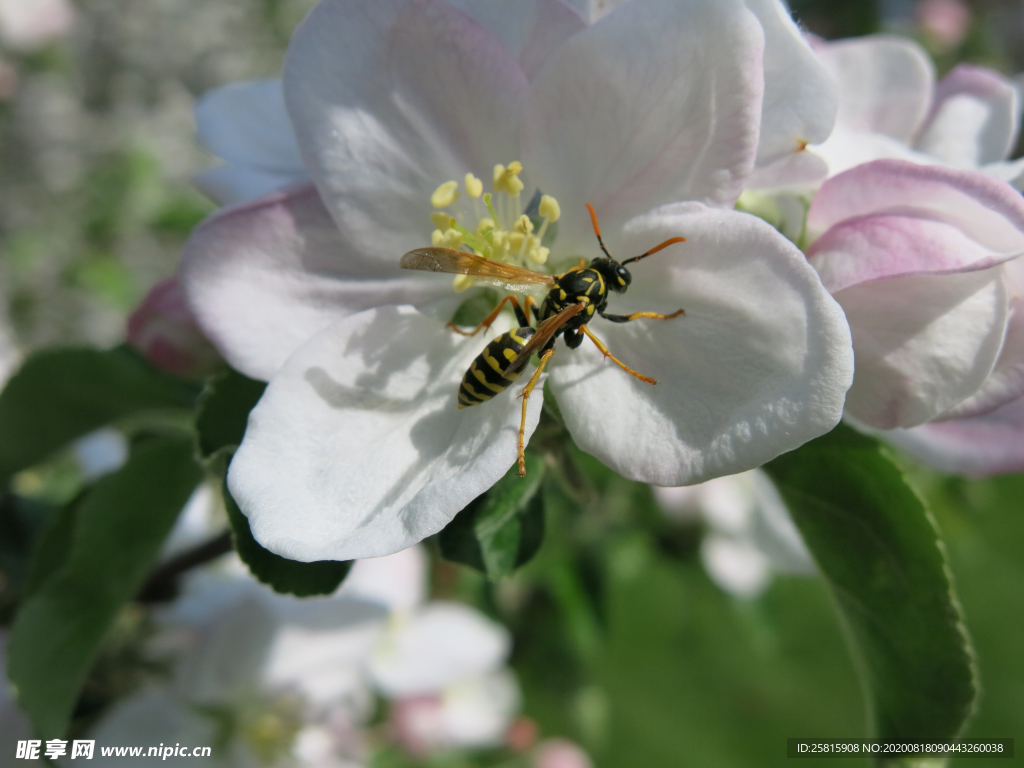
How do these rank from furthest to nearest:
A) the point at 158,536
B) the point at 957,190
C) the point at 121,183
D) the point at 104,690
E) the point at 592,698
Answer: the point at 121,183 → the point at 592,698 → the point at 104,690 → the point at 158,536 → the point at 957,190

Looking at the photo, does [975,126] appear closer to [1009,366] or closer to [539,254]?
[1009,366]

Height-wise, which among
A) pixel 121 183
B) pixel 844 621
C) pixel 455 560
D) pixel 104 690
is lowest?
pixel 121 183

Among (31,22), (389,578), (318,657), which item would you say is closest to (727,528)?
(389,578)

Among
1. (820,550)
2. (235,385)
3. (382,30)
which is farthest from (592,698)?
(382,30)

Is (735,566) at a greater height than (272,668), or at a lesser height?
lesser

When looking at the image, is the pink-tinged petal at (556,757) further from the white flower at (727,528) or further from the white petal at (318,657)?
the white petal at (318,657)

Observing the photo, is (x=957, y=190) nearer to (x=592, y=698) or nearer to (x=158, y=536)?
(x=158, y=536)
